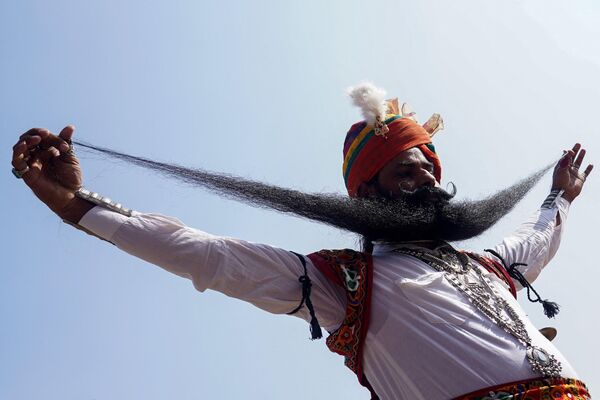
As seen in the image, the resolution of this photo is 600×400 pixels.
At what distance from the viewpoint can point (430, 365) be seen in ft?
10.2

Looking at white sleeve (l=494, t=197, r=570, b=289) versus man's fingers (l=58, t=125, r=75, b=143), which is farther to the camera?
white sleeve (l=494, t=197, r=570, b=289)

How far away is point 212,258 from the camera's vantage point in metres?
3.17

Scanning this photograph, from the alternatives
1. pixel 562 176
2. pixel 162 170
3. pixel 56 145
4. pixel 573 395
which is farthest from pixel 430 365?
pixel 562 176

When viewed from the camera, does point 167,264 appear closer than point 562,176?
Yes

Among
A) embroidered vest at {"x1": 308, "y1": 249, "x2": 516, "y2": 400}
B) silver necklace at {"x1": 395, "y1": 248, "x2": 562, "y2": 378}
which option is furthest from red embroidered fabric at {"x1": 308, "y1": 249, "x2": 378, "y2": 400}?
silver necklace at {"x1": 395, "y1": 248, "x2": 562, "y2": 378}

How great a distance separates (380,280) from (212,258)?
82cm

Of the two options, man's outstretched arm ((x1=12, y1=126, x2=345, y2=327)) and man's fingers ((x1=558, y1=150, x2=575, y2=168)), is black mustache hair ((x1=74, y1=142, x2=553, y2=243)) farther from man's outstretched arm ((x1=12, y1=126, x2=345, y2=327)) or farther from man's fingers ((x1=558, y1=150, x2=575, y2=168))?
man's fingers ((x1=558, y1=150, x2=575, y2=168))

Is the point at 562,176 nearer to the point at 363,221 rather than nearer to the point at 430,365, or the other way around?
the point at 363,221

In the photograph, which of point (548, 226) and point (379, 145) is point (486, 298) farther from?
point (548, 226)

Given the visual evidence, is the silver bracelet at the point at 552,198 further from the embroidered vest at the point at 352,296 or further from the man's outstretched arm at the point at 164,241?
the man's outstretched arm at the point at 164,241

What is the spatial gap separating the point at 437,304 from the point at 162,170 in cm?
146

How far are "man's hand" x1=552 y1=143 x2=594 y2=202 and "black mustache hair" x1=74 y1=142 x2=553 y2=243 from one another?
118cm

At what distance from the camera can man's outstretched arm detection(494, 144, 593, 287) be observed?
431 cm

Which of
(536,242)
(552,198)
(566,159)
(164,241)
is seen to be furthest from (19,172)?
(566,159)
